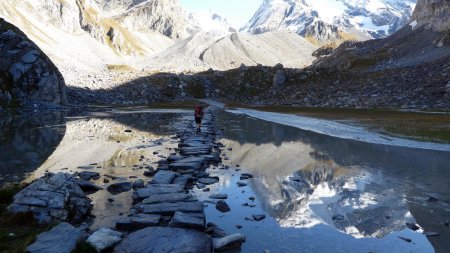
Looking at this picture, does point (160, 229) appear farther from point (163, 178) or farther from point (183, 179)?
point (183, 179)

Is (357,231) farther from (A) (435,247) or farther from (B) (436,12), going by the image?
(B) (436,12)

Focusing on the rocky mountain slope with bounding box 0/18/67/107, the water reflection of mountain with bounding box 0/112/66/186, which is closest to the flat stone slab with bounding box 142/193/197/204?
the water reflection of mountain with bounding box 0/112/66/186

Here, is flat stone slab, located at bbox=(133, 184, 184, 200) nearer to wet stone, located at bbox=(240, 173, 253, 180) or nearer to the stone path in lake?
the stone path in lake

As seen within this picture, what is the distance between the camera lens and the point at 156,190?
14445 millimetres

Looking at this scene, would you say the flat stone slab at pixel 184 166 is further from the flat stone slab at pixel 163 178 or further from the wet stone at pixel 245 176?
the wet stone at pixel 245 176

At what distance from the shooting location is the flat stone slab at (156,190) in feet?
46.1

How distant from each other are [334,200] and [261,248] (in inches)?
227

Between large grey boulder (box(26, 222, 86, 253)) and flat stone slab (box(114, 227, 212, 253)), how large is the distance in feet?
3.56

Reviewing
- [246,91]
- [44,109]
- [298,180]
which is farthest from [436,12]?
[298,180]

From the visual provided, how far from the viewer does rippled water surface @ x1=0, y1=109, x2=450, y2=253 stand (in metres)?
11.5

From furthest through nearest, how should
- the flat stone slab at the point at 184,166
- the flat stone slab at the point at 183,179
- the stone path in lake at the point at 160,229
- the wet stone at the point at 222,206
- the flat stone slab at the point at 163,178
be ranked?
1. the flat stone slab at the point at 184,166
2. the flat stone slab at the point at 183,179
3. the flat stone slab at the point at 163,178
4. the wet stone at the point at 222,206
5. the stone path in lake at the point at 160,229

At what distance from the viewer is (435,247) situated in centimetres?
1068

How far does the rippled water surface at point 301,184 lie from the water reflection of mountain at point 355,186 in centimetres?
4

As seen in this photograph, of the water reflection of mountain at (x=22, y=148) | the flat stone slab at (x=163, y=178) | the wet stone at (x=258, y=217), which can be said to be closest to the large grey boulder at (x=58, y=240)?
the wet stone at (x=258, y=217)
